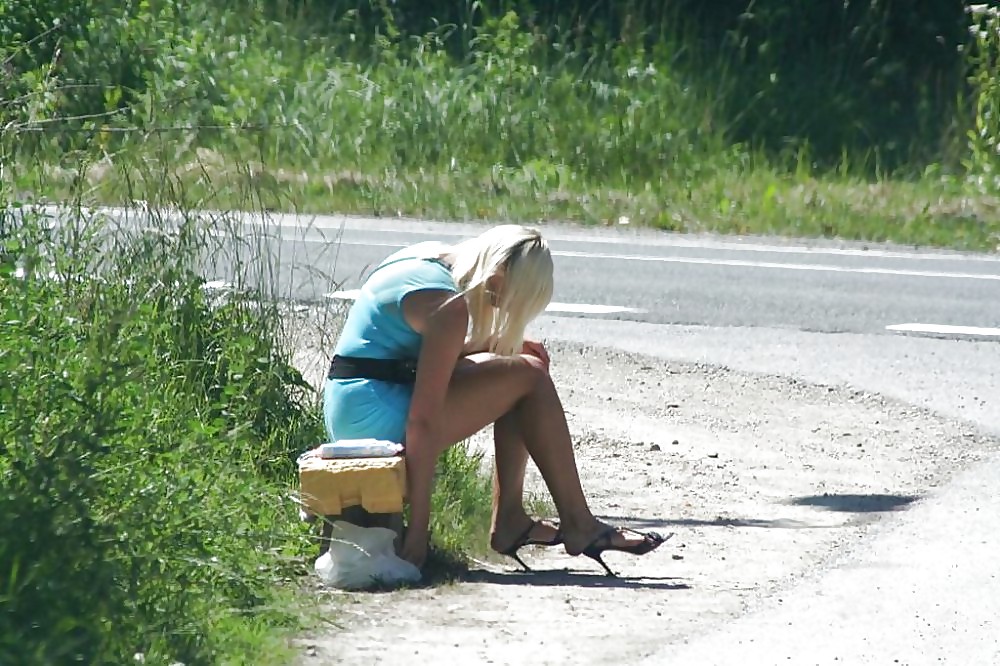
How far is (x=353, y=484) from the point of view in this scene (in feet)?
19.3

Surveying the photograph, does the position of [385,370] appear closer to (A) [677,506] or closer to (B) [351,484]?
(B) [351,484]

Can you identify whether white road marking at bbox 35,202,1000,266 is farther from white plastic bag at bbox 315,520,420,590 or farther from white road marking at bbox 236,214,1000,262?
white plastic bag at bbox 315,520,420,590

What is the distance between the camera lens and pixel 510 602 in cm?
582

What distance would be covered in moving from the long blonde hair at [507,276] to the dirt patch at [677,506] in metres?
0.84

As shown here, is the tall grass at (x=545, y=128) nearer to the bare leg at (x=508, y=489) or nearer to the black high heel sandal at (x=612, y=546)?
the bare leg at (x=508, y=489)

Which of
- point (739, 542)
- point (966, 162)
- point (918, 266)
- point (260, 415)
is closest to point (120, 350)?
point (260, 415)

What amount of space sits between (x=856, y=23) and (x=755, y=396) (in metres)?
15.2

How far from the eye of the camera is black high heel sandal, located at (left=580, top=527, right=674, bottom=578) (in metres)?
6.31

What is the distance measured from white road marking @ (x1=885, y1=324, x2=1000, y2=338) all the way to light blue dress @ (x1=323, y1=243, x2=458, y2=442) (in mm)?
5897

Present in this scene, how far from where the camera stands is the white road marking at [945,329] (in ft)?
37.5

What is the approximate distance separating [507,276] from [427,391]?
44 centimetres

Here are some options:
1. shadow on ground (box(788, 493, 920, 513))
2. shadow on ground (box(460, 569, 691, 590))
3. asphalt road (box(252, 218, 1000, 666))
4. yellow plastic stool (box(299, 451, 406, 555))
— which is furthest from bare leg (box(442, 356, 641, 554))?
shadow on ground (box(788, 493, 920, 513))

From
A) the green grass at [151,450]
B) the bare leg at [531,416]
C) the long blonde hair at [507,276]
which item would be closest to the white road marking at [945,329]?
the green grass at [151,450]

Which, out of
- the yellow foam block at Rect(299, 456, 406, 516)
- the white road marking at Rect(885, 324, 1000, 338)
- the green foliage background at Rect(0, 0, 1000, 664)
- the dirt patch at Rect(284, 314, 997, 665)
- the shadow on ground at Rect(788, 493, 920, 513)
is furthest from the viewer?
the white road marking at Rect(885, 324, 1000, 338)
